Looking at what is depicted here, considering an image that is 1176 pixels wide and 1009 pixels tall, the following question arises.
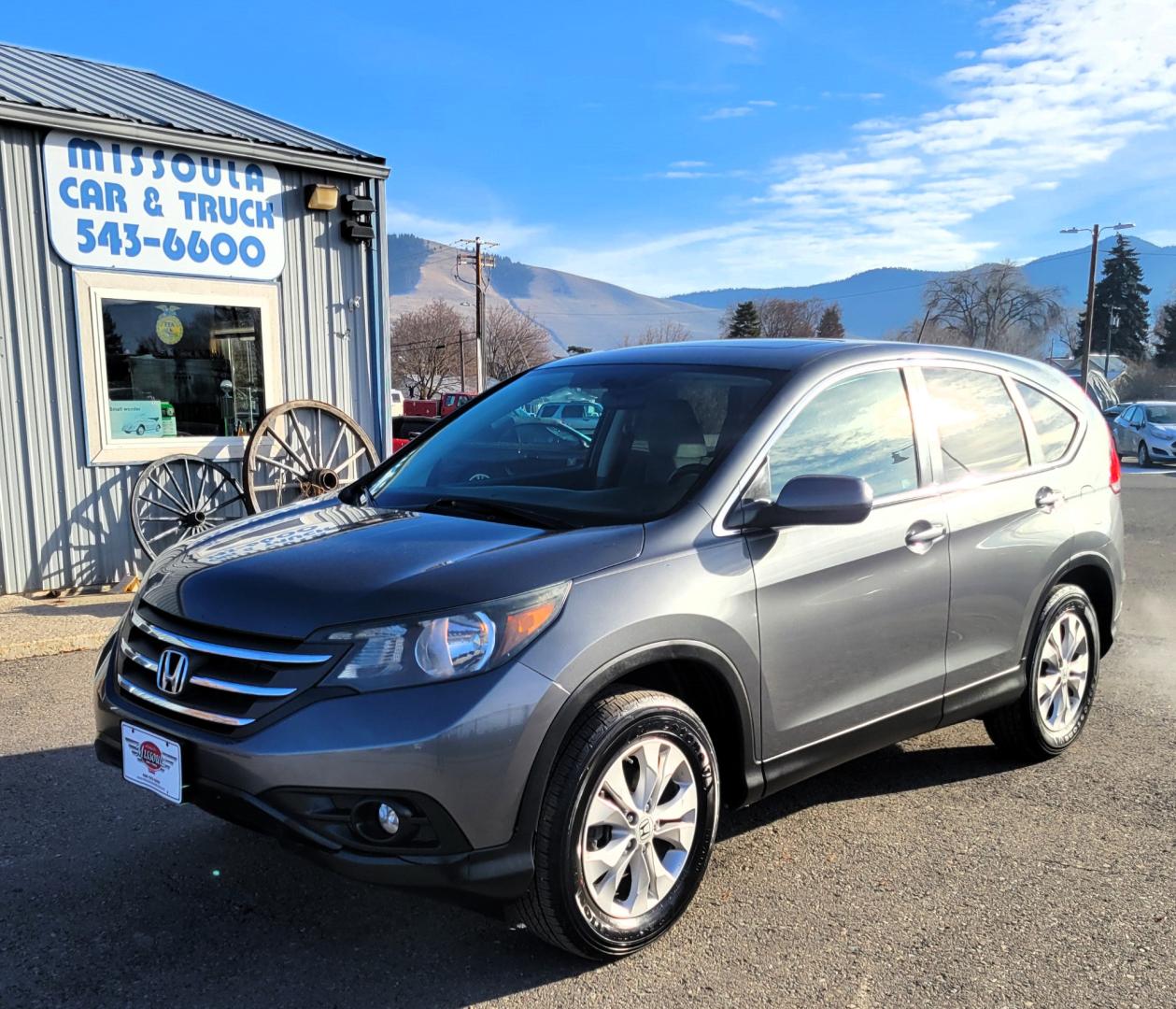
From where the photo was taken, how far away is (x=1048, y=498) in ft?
14.0

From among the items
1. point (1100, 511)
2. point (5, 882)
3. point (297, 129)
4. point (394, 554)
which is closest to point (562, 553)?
point (394, 554)

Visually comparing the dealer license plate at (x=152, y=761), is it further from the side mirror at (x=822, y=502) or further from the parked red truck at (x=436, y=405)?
the parked red truck at (x=436, y=405)

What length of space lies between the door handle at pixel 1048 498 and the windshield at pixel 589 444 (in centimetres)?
143

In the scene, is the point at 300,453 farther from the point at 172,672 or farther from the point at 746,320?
the point at 746,320

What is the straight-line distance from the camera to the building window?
26.3ft

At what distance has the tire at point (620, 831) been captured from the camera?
2664 mm

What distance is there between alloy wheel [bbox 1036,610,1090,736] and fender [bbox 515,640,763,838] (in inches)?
70.9

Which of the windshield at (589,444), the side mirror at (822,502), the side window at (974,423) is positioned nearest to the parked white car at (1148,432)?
the side window at (974,423)

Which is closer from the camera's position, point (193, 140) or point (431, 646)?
point (431, 646)

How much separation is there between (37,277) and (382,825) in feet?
22.2

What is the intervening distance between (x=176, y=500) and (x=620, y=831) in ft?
21.8

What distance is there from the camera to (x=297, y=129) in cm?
963

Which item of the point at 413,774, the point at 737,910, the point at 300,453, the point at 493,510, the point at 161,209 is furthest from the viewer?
the point at 300,453

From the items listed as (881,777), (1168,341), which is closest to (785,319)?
(1168,341)
